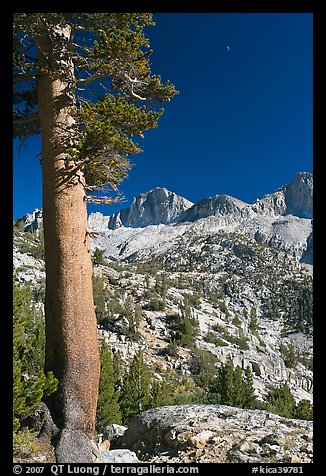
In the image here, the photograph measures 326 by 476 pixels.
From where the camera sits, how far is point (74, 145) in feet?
14.5

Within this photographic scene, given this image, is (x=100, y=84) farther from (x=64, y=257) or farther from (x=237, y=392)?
(x=237, y=392)

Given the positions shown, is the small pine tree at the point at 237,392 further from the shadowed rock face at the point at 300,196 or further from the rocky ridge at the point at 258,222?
the shadowed rock face at the point at 300,196

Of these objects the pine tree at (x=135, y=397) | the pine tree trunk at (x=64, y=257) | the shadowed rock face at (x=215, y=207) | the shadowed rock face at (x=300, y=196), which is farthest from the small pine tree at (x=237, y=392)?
the shadowed rock face at (x=300, y=196)

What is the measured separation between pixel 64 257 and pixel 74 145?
138 cm

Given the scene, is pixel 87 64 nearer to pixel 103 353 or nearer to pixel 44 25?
pixel 44 25

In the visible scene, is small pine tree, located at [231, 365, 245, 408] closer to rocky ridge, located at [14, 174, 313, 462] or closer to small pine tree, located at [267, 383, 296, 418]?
small pine tree, located at [267, 383, 296, 418]

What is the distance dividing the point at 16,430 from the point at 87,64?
4.46 metres

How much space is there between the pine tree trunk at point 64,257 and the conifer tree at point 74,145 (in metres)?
0.01

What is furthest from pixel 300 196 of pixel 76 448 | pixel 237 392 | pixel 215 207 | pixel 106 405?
pixel 76 448

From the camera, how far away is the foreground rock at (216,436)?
401cm

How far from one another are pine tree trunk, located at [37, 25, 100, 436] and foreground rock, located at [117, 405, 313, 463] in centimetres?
108

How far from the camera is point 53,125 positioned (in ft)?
15.3

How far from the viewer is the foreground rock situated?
4.01m

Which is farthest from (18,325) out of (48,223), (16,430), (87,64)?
(87,64)
